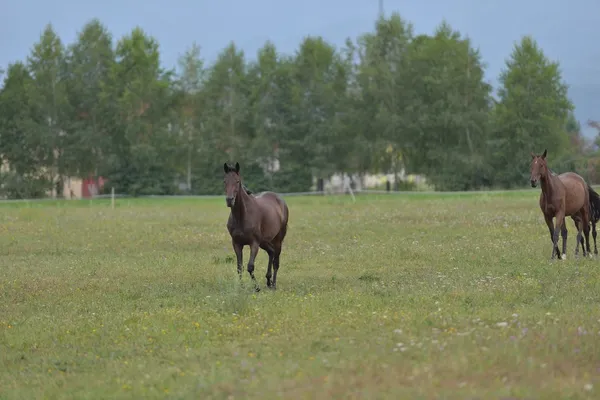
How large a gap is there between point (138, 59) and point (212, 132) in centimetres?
822

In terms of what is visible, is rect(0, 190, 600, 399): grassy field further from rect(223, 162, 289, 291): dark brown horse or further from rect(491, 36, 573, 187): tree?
rect(491, 36, 573, 187): tree

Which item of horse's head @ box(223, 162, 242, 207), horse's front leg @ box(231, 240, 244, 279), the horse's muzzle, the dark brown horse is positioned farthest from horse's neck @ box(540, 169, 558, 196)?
the horse's muzzle

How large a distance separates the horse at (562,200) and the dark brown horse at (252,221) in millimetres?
5807

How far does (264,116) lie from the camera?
218 ft

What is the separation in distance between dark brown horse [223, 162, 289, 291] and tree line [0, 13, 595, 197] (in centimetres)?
4841

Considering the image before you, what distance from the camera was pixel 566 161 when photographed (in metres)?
61.7

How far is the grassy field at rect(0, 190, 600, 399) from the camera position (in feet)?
25.9

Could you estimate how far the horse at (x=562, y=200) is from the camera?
1809cm

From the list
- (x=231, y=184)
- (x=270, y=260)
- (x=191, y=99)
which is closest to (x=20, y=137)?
(x=191, y=99)

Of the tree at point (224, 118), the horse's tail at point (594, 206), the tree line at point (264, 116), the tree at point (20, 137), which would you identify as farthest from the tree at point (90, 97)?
the horse's tail at point (594, 206)

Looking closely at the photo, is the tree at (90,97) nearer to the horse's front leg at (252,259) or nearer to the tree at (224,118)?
the tree at (224,118)

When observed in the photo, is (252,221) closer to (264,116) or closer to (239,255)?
(239,255)

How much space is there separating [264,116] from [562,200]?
49169mm

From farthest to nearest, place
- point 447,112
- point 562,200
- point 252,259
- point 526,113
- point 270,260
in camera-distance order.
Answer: point 447,112 < point 526,113 < point 562,200 < point 270,260 < point 252,259
